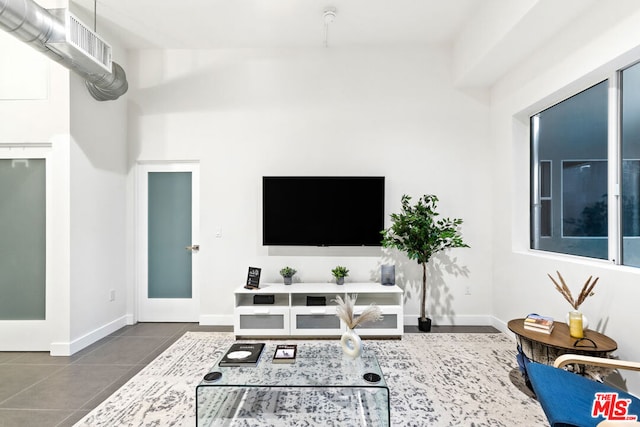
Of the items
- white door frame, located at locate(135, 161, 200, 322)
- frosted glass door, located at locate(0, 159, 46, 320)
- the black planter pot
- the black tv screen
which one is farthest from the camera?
white door frame, located at locate(135, 161, 200, 322)

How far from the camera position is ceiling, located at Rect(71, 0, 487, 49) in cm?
324

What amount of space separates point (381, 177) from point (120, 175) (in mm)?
3084

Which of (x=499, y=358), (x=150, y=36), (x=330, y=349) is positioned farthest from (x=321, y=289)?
(x=150, y=36)

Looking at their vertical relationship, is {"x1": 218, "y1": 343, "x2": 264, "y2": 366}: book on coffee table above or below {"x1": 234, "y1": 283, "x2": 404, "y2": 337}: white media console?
above

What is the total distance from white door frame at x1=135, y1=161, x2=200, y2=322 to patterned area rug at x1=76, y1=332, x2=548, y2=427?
2.33 ft

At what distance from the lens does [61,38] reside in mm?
2576

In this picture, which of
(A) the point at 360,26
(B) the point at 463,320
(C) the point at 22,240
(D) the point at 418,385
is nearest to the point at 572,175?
(B) the point at 463,320

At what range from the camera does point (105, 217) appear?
3682mm

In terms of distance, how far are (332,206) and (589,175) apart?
2.33m

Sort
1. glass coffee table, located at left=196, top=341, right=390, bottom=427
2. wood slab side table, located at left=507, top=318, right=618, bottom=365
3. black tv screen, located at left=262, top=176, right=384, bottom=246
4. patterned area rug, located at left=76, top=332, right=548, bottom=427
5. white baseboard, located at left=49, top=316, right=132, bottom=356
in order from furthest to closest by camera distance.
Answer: black tv screen, located at left=262, top=176, right=384, bottom=246 < white baseboard, located at left=49, top=316, right=132, bottom=356 < patterned area rug, located at left=76, top=332, right=548, bottom=427 < wood slab side table, located at left=507, top=318, right=618, bottom=365 < glass coffee table, located at left=196, top=341, right=390, bottom=427

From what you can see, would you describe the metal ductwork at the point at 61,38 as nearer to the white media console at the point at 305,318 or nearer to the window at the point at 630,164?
the white media console at the point at 305,318

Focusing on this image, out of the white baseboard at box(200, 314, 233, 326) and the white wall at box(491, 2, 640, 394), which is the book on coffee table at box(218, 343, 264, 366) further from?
the white wall at box(491, 2, 640, 394)

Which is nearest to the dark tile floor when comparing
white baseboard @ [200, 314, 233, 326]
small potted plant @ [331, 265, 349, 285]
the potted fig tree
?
white baseboard @ [200, 314, 233, 326]

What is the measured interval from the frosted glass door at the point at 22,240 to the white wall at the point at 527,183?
468 centimetres
